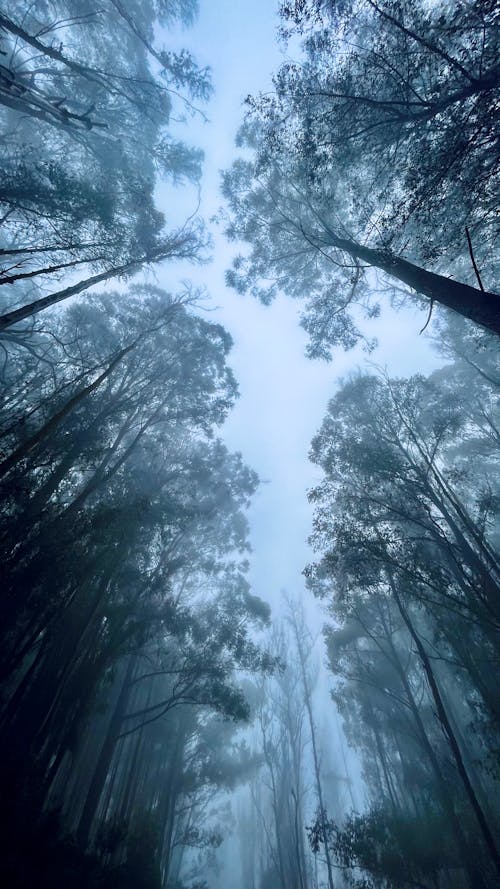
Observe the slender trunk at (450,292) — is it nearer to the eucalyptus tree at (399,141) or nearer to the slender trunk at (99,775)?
the eucalyptus tree at (399,141)

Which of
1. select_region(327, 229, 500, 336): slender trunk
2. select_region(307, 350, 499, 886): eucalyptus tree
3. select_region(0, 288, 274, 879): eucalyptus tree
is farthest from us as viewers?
select_region(307, 350, 499, 886): eucalyptus tree

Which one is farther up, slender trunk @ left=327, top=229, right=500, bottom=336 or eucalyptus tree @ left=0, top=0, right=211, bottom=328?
eucalyptus tree @ left=0, top=0, right=211, bottom=328

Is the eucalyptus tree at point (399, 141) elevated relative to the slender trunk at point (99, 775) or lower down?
elevated

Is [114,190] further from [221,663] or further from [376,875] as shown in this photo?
[376,875]

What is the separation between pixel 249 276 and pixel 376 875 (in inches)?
730

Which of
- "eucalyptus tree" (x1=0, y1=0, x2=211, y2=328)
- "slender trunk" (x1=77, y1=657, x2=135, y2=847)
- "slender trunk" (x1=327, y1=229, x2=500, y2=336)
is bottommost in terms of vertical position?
"slender trunk" (x1=77, y1=657, x2=135, y2=847)

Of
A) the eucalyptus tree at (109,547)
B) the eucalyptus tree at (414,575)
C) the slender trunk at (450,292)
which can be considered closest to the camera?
the slender trunk at (450,292)

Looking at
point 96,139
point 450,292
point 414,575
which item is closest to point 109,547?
point 414,575

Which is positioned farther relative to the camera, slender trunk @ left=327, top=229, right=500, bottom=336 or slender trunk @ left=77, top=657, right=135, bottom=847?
slender trunk @ left=77, top=657, right=135, bottom=847

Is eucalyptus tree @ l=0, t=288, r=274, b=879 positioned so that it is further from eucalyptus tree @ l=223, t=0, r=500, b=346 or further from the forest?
eucalyptus tree @ l=223, t=0, r=500, b=346

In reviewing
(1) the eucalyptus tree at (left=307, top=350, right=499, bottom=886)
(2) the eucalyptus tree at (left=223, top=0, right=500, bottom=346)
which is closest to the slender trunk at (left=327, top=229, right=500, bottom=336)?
(2) the eucalyptus tree at (left=223, top=0, right=500, bottom=346)

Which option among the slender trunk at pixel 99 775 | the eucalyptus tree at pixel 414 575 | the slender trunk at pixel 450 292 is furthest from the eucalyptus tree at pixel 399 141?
the slender trunk at pixel 99 775

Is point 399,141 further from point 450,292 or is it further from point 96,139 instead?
point 96,139

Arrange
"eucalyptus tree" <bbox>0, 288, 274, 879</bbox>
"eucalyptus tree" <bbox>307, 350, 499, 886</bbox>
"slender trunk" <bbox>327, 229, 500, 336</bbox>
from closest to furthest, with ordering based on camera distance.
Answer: "slender trunk" <bbox>327, 229, 500, 336</bbox> < "eucalyptus tree" <bbox>0, 288, 274, 879</bbox> < "eucalyptus tree" <bbox>307, 350, 499, 886</bbox>
